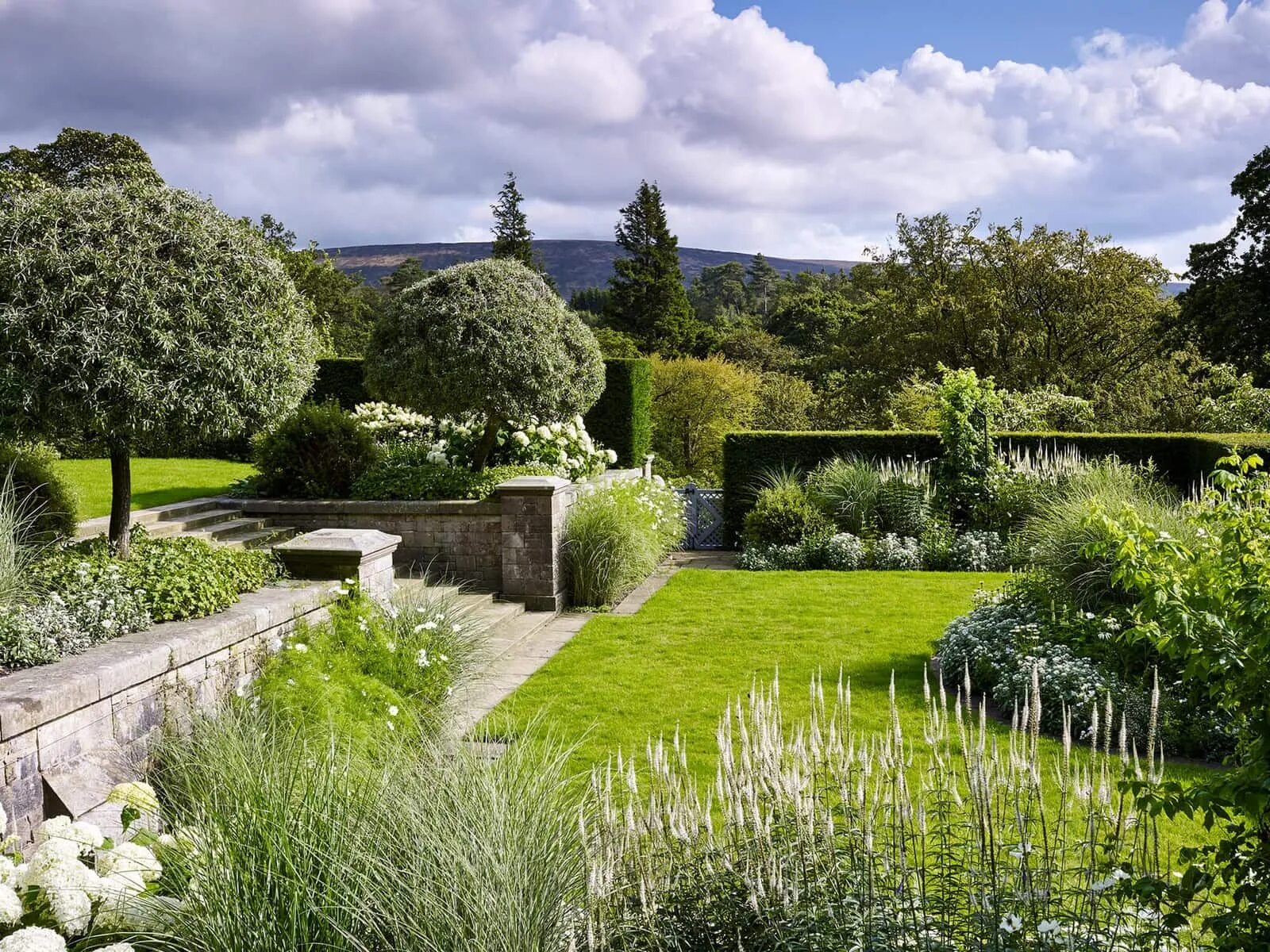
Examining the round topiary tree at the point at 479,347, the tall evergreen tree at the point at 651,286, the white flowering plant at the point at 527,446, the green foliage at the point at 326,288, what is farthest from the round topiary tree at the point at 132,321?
the tall evergreen tree at the point at 651,286

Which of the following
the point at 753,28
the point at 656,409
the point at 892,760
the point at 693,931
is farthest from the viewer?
the point at 656,409

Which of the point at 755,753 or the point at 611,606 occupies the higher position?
the point at 755,753

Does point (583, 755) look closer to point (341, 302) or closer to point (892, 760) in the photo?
point (892, 760)

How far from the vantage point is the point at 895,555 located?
1129 cm

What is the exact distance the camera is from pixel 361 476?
990 centimetres

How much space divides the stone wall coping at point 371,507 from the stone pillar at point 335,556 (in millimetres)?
2822

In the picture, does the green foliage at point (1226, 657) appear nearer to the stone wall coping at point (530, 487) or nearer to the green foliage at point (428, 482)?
the stone wall coping at point (530, 487)

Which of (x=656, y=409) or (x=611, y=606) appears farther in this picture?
(x=656, y=409)

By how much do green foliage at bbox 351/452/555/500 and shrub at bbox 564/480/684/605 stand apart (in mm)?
862

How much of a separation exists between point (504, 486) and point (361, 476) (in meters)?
1.97

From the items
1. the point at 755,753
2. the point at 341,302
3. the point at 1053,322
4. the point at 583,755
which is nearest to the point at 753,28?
the point at 583,755

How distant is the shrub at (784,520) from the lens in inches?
471

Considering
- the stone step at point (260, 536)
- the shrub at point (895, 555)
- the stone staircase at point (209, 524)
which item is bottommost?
the shrub at point (895, 555)

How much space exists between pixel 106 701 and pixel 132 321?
6.63 ft
